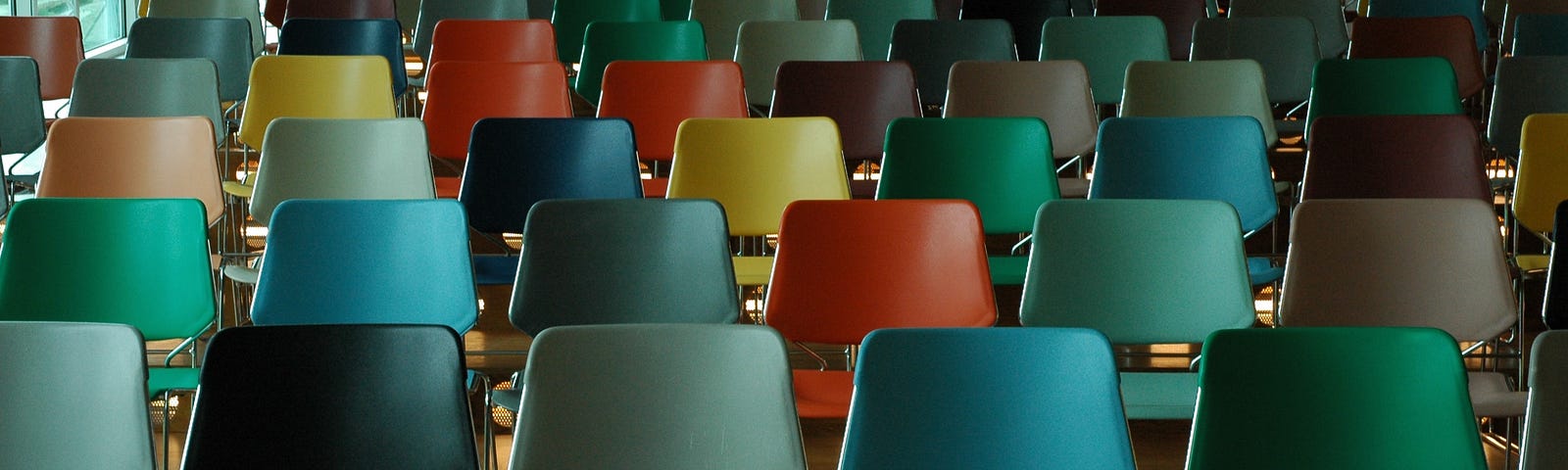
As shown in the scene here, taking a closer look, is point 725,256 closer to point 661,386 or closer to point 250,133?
point 661,386

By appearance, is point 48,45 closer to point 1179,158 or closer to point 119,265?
point 119,265

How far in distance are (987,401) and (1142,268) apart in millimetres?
1055

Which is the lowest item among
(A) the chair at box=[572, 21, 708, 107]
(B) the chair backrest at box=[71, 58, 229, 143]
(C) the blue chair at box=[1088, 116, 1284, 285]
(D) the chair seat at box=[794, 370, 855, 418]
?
(D) the chair seat at box=[794, 370, 855, 418]

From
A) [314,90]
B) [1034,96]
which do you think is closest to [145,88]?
[314,90]

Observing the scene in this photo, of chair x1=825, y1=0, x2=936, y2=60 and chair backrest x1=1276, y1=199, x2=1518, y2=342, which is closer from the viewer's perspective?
chair backrest x1=1276, y1=199, x2=1518, y2=342

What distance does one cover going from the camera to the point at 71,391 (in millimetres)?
2604

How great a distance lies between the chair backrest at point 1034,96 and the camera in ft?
17.3

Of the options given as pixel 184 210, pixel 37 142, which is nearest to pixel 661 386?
pixel 184 210

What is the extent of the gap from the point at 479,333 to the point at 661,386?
233 cm

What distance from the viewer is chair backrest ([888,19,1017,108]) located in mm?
6090

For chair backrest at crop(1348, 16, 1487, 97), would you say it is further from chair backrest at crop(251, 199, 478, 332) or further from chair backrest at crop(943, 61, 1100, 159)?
chair backrest at crop(251, 199, 478, 332)

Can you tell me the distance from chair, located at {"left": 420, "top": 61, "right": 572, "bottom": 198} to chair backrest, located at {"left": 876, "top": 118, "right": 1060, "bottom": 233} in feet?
4.32

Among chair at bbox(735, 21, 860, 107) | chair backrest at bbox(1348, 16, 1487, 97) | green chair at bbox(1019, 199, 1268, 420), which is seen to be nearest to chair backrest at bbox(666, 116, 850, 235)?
green chair at bbox(1019, 199, 1268, 420)

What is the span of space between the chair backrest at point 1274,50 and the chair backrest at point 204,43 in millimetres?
3549
